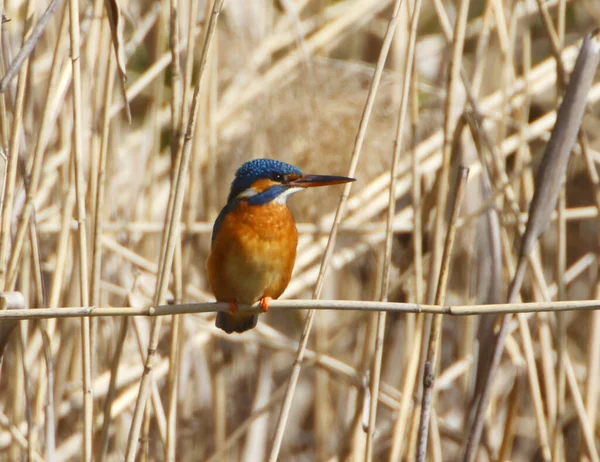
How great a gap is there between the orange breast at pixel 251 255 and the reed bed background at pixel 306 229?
0.15 metres

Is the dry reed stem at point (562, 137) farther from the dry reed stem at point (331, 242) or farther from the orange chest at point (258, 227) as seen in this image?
the orange chest at point (258, 227)

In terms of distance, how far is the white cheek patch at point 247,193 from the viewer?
2.72 metres

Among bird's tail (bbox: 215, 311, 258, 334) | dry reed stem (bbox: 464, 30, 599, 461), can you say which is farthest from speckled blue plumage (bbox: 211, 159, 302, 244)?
dry reed stem (bbox: 464, 30, 599, 461)

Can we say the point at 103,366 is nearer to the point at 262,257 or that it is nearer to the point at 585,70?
the point at 262,257

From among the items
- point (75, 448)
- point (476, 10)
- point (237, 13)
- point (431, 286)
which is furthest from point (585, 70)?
point (476, 10)

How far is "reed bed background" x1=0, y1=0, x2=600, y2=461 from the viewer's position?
227 cm

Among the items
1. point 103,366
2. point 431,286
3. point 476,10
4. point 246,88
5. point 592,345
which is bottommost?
point 103,366

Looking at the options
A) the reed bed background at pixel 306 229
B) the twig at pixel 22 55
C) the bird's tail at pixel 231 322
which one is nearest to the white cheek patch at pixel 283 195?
the reed bed background at pixel 306 229

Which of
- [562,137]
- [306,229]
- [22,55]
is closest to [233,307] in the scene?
[22,55]

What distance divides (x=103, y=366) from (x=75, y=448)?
1.22 ft

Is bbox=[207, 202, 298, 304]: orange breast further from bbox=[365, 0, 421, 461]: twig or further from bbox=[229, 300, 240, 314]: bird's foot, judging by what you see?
bbox=[365, 0, 421, 461]: twig

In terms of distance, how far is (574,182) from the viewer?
14.3 ft

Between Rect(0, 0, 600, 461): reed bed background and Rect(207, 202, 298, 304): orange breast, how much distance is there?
15 cm

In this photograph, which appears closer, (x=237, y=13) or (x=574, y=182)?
(x=237, y=13)
